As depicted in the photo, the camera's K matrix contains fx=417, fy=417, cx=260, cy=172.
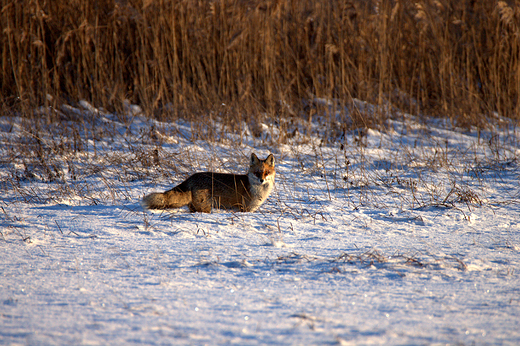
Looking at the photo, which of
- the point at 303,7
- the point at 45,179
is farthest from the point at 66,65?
the point at 303,7

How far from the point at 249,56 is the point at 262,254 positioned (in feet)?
20.9

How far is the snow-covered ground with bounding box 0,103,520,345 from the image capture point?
212 centimetres

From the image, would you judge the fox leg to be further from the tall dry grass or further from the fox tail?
the tall dry grass

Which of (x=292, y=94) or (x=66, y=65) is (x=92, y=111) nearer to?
(x=66, y=65)

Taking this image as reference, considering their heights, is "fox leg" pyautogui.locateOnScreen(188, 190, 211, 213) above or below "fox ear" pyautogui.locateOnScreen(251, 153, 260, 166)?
below

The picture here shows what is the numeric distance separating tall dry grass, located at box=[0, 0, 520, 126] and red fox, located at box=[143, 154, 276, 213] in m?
3.21

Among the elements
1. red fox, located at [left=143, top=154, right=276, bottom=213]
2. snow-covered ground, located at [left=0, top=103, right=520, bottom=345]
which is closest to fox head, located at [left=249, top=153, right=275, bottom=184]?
red fox, located at [left=143, top=154, right=276, bottom=213]

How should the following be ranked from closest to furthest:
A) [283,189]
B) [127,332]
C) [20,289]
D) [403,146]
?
[127,332]
[20,289]
[283,189]
[403,146]

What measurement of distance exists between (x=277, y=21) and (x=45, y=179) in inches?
236

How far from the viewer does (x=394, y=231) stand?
3920 millimetres

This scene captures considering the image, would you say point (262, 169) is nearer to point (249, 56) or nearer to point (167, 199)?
point (167, 199)

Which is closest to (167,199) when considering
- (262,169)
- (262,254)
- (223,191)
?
(223,191)

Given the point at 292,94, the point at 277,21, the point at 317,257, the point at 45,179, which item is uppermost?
the point at 277,21

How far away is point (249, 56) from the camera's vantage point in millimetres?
8812
